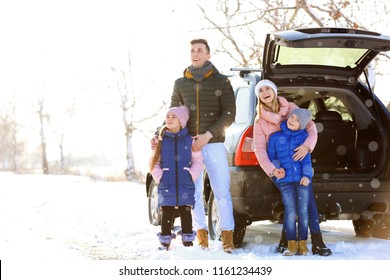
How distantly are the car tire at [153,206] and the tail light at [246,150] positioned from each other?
2.75 meters

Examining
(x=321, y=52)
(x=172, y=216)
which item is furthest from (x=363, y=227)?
(x=172, y=216)

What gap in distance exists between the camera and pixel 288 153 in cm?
620

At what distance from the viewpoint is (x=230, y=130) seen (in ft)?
22.8

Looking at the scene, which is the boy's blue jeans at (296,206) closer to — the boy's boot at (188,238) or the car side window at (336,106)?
the boy's boot at (188,238)

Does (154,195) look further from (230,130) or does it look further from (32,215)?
(32,215)

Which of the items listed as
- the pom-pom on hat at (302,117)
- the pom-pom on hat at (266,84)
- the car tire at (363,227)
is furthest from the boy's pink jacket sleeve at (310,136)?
the car tire at (363,227)

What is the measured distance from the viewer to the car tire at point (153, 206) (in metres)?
9.05

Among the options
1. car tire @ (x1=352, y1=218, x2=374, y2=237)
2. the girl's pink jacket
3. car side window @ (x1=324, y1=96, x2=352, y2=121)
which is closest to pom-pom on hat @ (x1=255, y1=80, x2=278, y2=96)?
the girl's pink jacket

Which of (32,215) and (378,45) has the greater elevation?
(378,45)

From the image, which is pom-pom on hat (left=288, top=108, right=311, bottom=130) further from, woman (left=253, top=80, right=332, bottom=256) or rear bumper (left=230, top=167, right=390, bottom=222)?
rear bumper (left=230, top=167, right=390, bottom=222)

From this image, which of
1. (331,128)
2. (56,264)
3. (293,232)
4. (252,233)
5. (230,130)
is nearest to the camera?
(56,264)

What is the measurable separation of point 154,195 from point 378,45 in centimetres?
404

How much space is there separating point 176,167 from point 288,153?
1.10 m

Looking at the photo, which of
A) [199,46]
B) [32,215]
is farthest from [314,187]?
[32,215]
